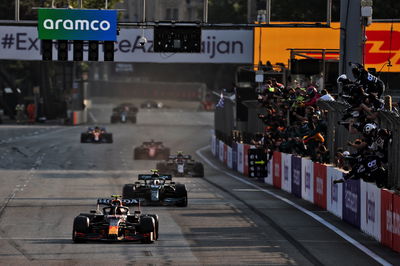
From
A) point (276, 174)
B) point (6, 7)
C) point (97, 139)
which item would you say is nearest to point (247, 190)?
point (276, 174)

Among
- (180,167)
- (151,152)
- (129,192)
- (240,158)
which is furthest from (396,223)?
(151,152)

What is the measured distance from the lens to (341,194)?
26.2m

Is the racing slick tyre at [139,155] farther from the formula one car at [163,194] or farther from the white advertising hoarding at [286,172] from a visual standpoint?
the formula one car at [163,194]

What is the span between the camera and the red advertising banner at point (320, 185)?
28.7 metres

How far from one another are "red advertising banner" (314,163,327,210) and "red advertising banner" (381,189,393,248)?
7.19 m

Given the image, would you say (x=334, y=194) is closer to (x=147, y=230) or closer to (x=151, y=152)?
(x=147, y=230)

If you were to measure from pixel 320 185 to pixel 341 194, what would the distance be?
3.08 metres

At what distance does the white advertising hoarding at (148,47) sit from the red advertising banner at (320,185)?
846 inches

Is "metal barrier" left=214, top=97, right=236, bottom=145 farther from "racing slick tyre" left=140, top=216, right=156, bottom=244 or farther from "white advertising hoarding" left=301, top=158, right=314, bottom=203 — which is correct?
"racing slick tyre" left=140, top=216, right=156, bottom=244

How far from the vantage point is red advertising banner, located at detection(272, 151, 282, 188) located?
36.8 metres

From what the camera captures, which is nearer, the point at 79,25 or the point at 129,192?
the point at 129,192

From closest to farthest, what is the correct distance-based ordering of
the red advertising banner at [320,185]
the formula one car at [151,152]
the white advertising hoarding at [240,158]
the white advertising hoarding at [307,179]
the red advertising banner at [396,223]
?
1. the red advertising banner at [396,223]
2. the red advertising banner at [320,185]
3. the white advertising hoarding at [307,179]
4. the white advertising hoarding at [240,158]
5. the formula one car at [151,152]

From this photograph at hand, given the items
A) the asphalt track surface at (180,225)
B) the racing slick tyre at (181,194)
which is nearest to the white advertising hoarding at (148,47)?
the asphalt track surface at (180,225)

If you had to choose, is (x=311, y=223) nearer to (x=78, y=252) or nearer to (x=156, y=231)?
(x=156, y=231)
